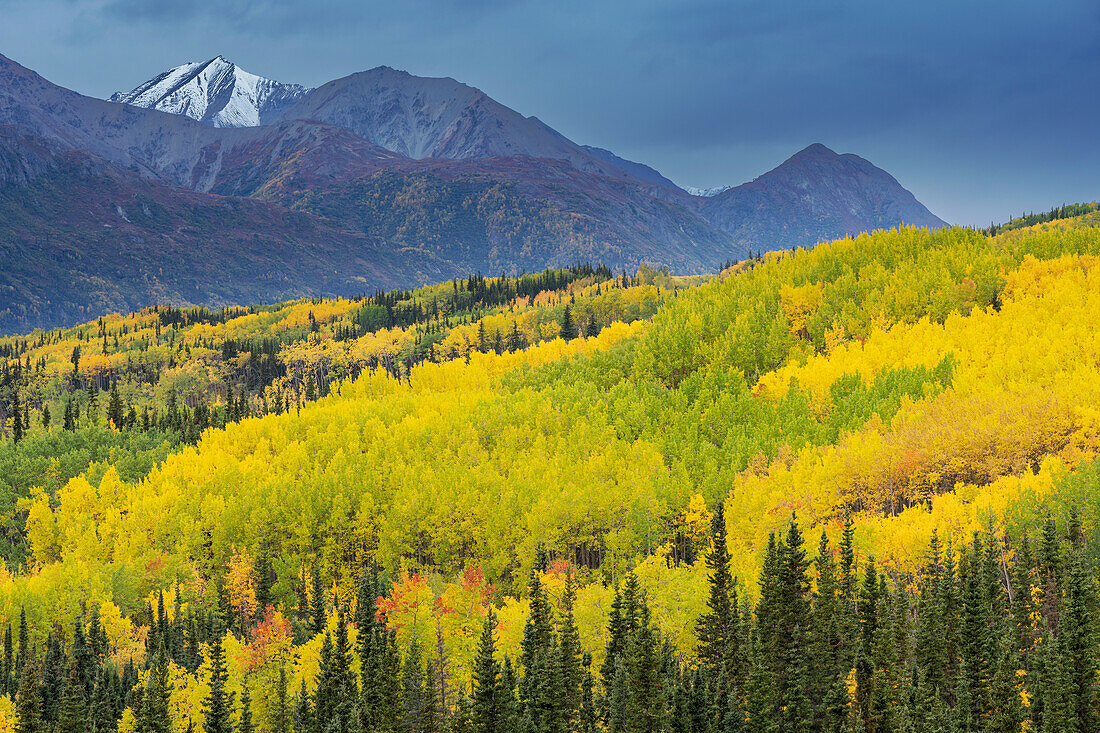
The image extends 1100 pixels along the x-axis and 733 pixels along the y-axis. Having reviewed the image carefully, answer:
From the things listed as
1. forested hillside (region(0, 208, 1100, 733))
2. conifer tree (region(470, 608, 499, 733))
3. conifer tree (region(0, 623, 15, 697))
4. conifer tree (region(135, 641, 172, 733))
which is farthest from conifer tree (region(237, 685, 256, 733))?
conifer tree (region(0, 623, 15, 697))

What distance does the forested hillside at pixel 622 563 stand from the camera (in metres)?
81.5

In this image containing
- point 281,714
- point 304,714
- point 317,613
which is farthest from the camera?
point 317,613

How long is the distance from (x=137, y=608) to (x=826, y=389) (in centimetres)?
12504

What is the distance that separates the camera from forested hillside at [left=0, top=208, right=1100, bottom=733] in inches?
3209

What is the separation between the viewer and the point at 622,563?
120m

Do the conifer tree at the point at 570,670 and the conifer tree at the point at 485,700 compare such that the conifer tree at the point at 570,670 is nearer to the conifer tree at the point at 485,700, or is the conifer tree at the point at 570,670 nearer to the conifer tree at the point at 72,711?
the conifer tree at the point at 485,700

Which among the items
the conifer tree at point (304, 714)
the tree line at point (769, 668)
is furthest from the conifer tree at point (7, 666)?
the conifer tree at point (304, 714)

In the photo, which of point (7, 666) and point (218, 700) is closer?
point (218, 700)

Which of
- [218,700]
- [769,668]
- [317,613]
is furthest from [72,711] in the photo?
[769,668]

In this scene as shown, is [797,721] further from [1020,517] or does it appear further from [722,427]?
[722,427]

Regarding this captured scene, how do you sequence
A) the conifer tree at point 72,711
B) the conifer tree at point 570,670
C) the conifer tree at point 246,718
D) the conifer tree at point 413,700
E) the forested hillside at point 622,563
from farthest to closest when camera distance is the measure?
1. the conifer tree at point 72,711
2. the conifer tree at point 413,700
3. the conifer tree at point 246,718
4. the conifer tree at point 570,670
5. the forested hillside at point 622,563

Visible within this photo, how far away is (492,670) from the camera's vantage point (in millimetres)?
81562

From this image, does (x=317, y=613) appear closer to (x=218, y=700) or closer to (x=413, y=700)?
(x=218, y=700)

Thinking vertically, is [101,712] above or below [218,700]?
below
